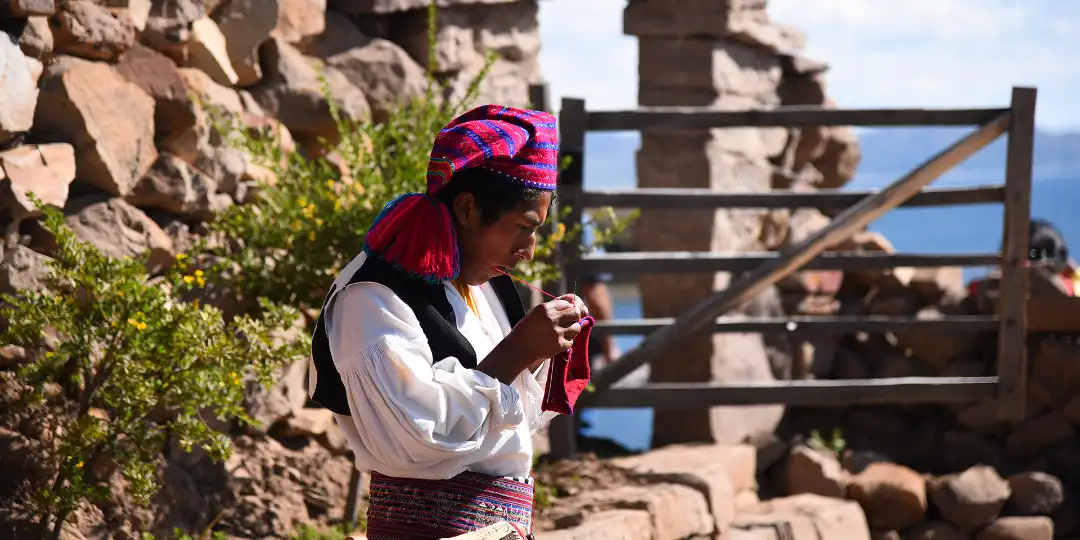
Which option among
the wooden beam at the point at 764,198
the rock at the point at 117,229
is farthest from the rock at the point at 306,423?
the wooden beam at the point at 764,198

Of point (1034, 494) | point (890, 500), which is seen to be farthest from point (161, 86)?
point (1034, 494)

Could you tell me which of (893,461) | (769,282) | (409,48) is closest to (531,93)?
(409,48)

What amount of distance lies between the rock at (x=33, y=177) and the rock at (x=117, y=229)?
0.12 meters

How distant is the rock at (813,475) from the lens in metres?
6.09

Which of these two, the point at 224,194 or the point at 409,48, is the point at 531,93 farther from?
the point at 224,194

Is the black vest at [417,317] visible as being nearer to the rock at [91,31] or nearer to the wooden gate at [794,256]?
the rock at [91,31]

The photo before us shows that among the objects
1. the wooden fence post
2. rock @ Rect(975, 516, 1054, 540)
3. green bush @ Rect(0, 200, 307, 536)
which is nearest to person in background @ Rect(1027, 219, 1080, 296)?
rock @ Rect(975, 516, 1054, 540)

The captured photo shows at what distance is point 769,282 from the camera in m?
5.46

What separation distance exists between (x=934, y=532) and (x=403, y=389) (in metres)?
4.90

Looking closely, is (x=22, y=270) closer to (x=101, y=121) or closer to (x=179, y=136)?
(x=101, y=121)

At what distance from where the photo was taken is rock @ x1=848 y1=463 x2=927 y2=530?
609 centimetres

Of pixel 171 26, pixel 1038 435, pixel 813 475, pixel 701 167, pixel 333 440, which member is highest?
pixel 171 26

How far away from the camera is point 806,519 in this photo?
509 centimetres

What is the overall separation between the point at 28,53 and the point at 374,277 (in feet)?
6.99
